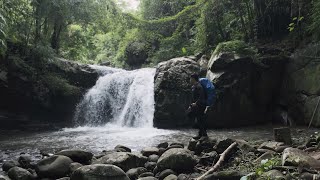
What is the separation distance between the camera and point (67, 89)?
15.9 meters

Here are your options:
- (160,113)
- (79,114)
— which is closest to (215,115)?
(160,113)

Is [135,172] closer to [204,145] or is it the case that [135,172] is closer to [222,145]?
[204,145]

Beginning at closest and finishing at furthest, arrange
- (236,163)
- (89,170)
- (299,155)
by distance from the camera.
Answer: (299,155) < (89,170) < (236,163)

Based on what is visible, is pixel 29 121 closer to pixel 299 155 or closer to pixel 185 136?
pixel 185 136

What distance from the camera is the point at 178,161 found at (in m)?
6.09

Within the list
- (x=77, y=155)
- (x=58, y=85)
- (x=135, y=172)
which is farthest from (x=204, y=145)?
(x=58, y=85)

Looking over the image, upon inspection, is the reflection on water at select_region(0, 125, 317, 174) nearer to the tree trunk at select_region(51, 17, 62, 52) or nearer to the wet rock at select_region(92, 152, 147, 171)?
the wet rock at select_region(92, 152, 147, 171)

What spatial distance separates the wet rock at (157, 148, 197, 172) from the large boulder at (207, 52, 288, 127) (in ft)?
23.9

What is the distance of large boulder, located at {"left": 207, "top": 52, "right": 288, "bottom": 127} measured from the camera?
13227 millimetres

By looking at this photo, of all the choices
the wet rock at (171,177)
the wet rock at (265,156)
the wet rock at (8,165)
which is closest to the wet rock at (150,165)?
the wet rock at (171,177)

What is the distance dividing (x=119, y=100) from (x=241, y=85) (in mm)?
6398

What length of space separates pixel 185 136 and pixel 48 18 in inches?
441

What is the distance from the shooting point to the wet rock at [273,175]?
4.24 metres

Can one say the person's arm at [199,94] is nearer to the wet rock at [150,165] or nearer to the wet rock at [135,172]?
the wet rock at [150,165]
